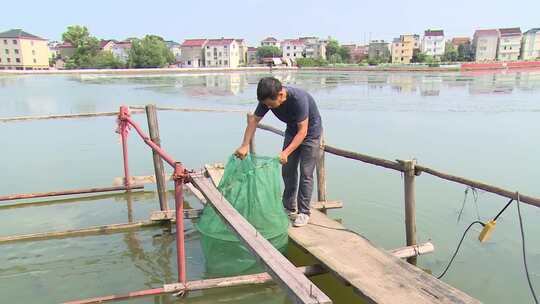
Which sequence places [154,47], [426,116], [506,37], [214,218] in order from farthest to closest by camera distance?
[506,37]
[154,47]
[426,116]
[214,218]

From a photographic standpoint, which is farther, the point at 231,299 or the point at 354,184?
the point at 354,184

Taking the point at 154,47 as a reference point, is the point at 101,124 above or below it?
below

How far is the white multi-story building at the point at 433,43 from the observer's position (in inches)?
3814

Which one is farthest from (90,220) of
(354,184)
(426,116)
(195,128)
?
(426,116)

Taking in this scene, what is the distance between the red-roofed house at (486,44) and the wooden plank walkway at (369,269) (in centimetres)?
9745

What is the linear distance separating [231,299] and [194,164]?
513cm

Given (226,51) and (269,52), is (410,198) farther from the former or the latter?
(269,52)

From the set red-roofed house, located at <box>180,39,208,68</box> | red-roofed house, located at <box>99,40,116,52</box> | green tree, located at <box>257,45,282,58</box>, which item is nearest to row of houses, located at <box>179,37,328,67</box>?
red-roofed house, located at <box>180,39,208,68</box>

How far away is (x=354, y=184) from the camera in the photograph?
24.5 feet

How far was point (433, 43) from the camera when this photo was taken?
9725cm

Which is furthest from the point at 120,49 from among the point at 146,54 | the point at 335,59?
the point at 335,59

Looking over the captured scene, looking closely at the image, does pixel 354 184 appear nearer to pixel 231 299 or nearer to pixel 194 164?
pixel 194 164

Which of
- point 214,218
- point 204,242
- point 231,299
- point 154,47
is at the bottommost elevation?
point 231,299

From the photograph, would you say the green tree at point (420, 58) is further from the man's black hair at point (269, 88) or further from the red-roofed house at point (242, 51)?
the man's black hair at point (269, 88)
